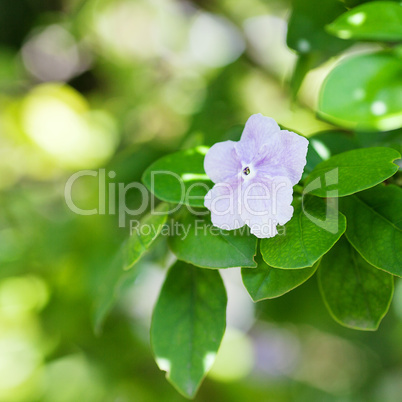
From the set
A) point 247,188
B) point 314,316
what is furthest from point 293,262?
point 314,316

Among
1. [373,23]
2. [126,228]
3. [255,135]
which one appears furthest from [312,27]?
[126,228]

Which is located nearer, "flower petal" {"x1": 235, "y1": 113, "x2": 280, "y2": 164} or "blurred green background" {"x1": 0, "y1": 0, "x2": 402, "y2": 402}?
"flower petal" {"x1": 235, "y1": 113, "x2": 280, "y2": 164}

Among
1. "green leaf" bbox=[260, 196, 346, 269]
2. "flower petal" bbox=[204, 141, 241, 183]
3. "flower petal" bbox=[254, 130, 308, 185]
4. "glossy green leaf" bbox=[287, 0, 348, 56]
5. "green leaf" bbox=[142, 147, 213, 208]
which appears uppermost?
"glossy green leaf" bbox=[287, 0, 348, 56]

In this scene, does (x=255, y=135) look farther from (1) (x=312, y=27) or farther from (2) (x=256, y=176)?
(1) (x=312, y=27)

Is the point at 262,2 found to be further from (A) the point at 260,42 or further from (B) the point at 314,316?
(B) the point at 314,316

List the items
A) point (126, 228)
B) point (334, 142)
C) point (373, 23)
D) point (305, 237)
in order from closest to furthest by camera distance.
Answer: point (305, 237), point (373, 23), point (334, 142), point (126, 228)

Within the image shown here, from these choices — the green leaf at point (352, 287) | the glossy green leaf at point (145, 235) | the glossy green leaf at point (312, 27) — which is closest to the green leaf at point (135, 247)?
the glossy green leaf at point (145, 235)

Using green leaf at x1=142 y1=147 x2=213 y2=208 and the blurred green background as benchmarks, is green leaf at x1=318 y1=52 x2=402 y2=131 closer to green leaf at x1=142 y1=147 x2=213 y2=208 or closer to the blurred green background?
green leaf at x1=142 y1=147 x2=213 y2=208

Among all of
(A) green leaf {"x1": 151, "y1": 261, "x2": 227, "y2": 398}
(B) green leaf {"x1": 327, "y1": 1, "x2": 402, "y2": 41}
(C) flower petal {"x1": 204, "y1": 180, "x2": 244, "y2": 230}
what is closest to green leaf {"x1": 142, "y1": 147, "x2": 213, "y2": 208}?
(C) flower petal {"x1": 204, "y1": 180, "x2": 244, "y2": 230}
